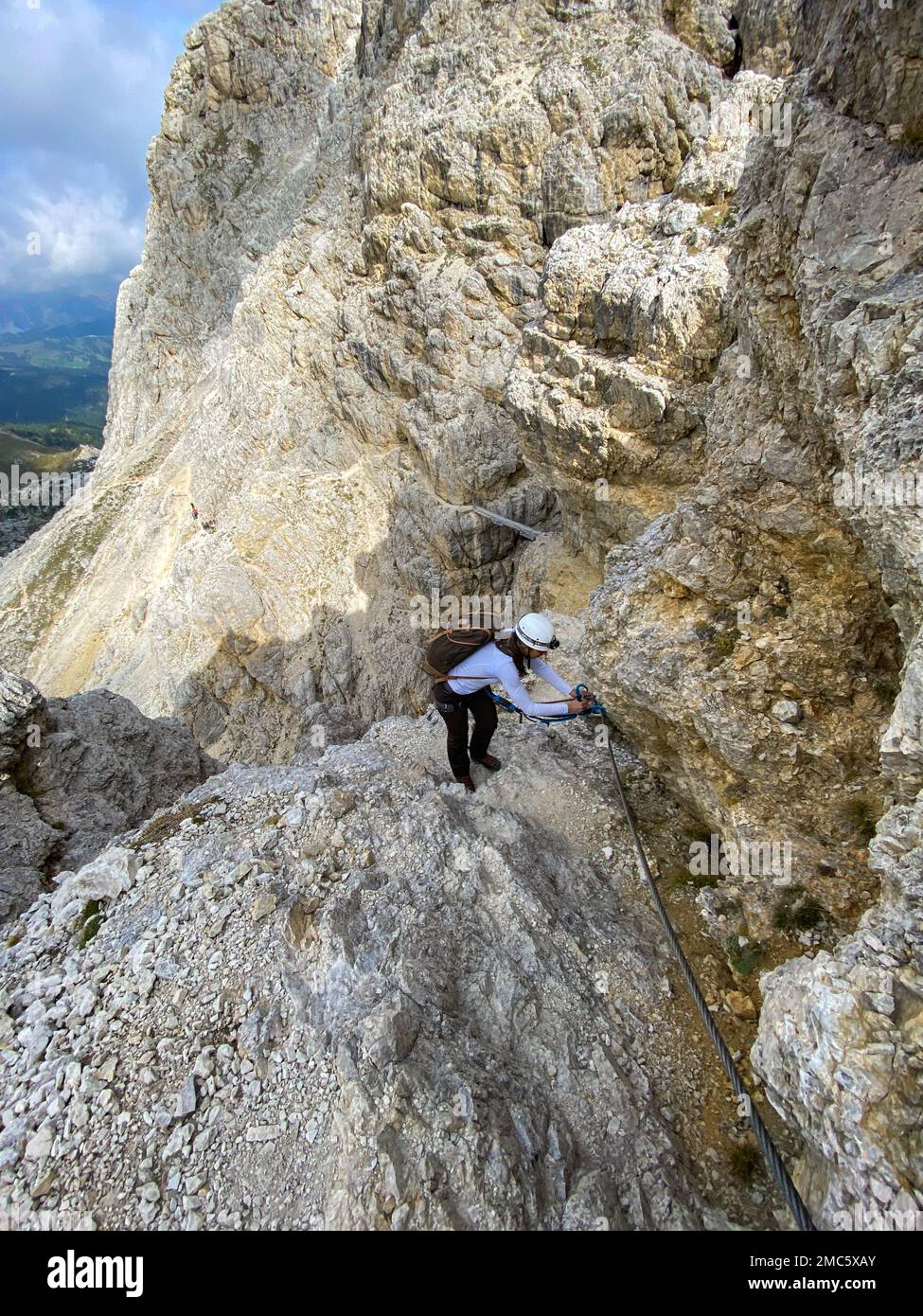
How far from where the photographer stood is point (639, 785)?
8.75 meters

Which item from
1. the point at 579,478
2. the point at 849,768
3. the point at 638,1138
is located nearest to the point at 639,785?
the point at 849,768

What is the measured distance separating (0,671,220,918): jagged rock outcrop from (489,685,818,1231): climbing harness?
8208mm

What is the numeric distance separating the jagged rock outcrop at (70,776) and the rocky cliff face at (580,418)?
8.84 m

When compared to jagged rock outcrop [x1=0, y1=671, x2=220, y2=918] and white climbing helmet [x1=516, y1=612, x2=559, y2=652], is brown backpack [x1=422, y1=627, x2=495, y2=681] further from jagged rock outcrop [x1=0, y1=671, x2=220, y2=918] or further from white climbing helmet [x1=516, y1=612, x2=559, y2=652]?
jagged rock outcrop [x1=0, y1=671, x2=220, y2=918]

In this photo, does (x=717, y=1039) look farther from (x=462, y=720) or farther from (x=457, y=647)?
(x=457, y=647)

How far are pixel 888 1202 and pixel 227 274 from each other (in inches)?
2311

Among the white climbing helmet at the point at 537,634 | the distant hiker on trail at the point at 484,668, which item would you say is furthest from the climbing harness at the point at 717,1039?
the white climbing helmet at the point at 537,634

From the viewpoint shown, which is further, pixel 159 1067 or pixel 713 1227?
pixel 159 1067

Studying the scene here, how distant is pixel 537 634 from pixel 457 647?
109 centimetres

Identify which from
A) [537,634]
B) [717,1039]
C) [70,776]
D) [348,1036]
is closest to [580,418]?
[537,634]

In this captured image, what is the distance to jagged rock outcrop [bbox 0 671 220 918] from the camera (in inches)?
397

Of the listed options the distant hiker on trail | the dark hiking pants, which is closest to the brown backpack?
the distant hiker on trail

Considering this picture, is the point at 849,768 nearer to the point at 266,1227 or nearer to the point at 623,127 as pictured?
the point at 266,1227
